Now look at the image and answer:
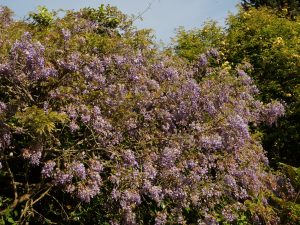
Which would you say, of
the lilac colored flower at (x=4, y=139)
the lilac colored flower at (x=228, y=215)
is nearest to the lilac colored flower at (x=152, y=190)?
the lilac colored flower at (x=228, y=215)

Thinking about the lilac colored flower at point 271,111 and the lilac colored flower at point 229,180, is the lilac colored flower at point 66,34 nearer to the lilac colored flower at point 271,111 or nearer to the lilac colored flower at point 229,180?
the lilac colored flower at point 229,180

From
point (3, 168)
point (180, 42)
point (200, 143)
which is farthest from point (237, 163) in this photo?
point (180, 42)

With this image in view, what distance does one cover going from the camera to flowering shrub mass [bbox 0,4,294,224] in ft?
19.6

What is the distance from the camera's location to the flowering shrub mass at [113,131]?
5961 mm

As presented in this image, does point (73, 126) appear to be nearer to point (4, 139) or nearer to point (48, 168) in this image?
point (48, 168)

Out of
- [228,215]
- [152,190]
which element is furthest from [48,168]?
[228,215]

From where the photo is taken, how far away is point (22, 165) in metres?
7.02

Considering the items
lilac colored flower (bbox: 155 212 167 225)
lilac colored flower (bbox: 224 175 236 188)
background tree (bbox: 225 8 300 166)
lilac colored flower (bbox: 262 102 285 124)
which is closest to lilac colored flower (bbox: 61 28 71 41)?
lilac colored flower (bbox: 155 212 167 225)

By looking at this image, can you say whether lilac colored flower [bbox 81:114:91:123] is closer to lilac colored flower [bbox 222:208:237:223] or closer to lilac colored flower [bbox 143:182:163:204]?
lilac colored flower [bbox 143:182:163:204]

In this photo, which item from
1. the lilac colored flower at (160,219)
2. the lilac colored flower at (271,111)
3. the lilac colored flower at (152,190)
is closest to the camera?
the lilac colored flower at (152,190)

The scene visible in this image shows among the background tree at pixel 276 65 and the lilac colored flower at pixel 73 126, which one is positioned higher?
the background tree at pixel 276 65

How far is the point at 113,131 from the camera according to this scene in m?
6.46

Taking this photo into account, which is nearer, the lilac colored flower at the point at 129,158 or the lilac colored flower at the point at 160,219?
the lilac colored flower at the point at 129,158

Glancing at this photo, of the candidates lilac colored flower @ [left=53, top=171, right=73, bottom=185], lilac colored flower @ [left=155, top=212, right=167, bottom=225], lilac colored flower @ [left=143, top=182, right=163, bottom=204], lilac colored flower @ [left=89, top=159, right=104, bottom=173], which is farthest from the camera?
lilac colored flower @ [left=155, top=212, right=167, bottom=225]
